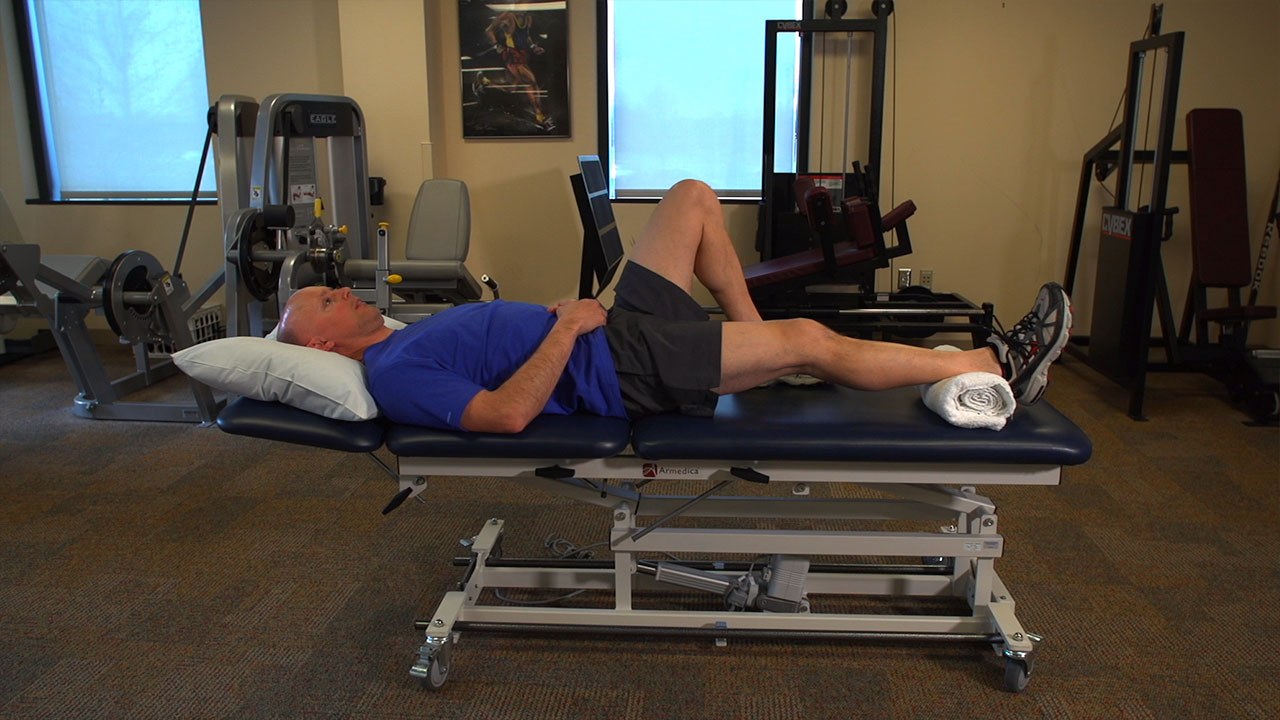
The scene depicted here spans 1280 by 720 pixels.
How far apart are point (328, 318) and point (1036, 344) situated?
136 centimetres

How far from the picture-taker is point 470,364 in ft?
5.90

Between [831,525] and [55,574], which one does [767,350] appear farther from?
[55,574]

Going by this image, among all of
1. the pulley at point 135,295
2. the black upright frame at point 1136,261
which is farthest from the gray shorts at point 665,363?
the black upright frame at point 1136,261

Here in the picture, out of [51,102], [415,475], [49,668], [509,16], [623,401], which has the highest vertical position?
[509,16]

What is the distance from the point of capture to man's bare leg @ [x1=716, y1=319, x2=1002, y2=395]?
1779 millimetres

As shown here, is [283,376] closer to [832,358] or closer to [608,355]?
[608,355]

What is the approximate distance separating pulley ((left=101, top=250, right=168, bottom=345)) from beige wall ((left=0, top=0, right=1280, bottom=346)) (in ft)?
4.21

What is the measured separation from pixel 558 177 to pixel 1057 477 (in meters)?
3.22

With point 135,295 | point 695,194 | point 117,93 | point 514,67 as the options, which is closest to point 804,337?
point 695,194

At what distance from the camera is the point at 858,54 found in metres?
4.19

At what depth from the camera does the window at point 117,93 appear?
436cm

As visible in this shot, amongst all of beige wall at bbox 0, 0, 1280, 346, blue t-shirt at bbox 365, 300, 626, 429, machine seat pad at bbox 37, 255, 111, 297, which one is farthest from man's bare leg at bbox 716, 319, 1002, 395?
beige wall at bbox 0, 0, 1280, 346

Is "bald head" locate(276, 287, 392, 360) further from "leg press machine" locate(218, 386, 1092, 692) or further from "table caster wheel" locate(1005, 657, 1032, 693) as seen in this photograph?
"table caster wheel" locate(1005, 657, 1032, 693)

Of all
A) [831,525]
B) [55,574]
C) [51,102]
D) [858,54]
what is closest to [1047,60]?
[858,54]
